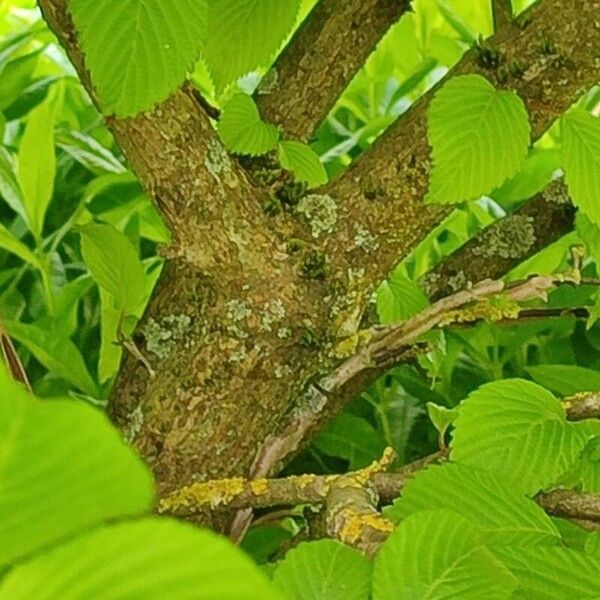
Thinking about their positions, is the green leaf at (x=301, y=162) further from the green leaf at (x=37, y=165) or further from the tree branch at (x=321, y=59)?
the green leaf at (x=37, y=165)

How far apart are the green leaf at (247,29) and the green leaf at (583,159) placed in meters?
0.11

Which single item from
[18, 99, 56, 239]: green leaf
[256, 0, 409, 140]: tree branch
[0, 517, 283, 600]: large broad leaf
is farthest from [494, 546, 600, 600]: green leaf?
[18, 99, 56, 239]: green leaf

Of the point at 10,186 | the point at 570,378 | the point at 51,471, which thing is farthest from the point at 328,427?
the point at 51,471

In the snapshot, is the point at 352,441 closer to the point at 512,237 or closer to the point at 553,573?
the point at 512,237

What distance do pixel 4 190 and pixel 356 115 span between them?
0.25 m

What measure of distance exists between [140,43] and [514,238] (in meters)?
0.22

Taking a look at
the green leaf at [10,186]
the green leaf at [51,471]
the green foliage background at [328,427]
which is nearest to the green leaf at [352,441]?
the green foliage background at [328,427]

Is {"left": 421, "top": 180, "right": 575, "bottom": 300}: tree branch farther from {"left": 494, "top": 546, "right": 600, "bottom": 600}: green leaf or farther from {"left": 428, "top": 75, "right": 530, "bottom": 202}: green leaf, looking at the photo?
{"left": 494, "top": 546, "right": 600, "bottom": 600}: green leaf

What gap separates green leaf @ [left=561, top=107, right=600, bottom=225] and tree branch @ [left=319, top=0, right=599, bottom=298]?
0.06 feet

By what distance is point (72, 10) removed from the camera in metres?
0.25

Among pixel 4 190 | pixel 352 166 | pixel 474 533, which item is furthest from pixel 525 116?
pixel 4 190

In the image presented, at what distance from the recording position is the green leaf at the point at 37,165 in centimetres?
50

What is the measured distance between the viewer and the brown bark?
0.32 m

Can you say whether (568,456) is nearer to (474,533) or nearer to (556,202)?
(474,533)
